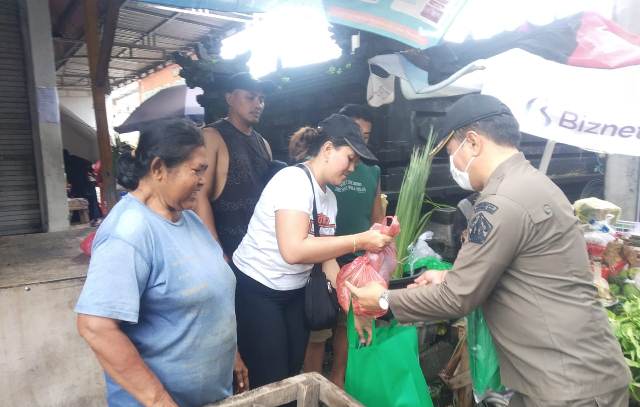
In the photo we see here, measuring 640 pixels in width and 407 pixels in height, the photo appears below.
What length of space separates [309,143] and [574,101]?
1.57 metres

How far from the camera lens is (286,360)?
2283 mm

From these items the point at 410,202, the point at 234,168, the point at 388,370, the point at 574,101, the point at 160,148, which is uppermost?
the point at 574,101

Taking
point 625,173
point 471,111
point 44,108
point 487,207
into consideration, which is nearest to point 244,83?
point 471,111

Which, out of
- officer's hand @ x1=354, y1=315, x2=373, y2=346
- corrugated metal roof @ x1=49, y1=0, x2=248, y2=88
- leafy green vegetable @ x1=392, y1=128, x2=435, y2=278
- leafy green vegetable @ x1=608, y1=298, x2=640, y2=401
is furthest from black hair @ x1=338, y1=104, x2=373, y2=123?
corrugated metal roof @ x1=49, y1=0, x2=248, y2=88

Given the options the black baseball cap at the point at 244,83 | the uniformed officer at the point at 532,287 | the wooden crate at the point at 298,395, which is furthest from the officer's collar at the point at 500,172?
the black baseball cap at the point at 244,83

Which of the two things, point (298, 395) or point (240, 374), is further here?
point (240, 374)

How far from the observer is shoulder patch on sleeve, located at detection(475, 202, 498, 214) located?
1.49m

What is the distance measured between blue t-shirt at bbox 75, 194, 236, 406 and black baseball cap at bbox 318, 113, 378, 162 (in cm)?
86

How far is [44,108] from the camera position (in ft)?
17.5

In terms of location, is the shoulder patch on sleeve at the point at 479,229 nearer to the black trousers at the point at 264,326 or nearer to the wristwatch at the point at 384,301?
the wristwatch at the point at 384,301

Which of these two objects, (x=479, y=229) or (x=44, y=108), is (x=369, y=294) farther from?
(x=44, y=108)

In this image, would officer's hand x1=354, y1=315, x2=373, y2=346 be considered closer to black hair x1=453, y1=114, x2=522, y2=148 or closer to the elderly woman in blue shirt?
the elderly woman in blue shirt

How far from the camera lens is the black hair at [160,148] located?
4.80 ft

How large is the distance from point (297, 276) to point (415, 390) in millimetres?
811
